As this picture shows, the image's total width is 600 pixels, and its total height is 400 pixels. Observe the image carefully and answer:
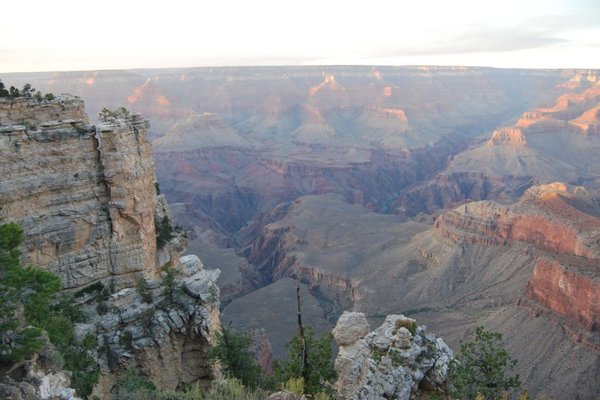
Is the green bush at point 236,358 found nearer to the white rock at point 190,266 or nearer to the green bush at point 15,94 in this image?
the white rock at point 190,266

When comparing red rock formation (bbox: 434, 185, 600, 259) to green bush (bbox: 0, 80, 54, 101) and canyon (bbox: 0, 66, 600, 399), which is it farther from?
green bush (bbox: 0, 80, 54, 101)

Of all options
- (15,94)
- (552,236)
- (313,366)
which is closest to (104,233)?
(15,94)

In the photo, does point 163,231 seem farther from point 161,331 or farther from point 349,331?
point 349,331

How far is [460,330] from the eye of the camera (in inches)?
1781

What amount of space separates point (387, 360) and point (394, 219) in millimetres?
69033

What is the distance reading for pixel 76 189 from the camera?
22578 millimetres

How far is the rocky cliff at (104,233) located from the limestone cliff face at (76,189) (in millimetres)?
42

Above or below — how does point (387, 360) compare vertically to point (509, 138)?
above

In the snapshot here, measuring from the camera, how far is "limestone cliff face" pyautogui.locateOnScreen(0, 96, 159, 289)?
2103 centimetres

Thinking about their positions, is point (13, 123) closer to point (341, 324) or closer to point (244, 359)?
Answer: point (244, 359)

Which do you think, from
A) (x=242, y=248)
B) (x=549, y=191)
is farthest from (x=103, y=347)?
(x=242, y=248)

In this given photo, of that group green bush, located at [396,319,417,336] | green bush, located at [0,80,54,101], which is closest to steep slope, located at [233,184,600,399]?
green bush, located at [396,319,417,336]

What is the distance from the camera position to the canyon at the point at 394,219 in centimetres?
A: 4334

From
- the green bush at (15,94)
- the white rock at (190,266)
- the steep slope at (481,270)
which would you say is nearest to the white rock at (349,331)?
the white rock at (190,266)
